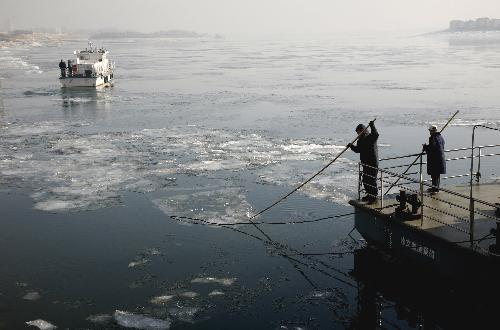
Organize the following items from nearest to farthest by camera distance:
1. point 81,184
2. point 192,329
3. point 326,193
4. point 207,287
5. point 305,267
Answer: point 192,329 → point 207,287 → point 305,267 → point 326,193 → point 81,184

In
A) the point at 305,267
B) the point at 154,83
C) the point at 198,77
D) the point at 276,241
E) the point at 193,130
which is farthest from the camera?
the point at 198,77

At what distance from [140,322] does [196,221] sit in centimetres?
478

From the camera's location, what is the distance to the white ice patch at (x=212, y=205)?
1417 cm

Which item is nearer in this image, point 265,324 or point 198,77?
point 265,324

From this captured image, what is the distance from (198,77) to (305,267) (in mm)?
46831

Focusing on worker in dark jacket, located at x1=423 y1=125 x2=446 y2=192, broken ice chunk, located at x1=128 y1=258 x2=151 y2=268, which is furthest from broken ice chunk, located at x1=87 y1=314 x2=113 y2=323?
worker in dark jacket, located at x1=423 y1=125 x2=446 y2=192

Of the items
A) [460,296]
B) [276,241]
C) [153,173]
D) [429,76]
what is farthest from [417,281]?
[429,76]

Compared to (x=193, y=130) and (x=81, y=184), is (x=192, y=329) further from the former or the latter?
(x=193, y=130)

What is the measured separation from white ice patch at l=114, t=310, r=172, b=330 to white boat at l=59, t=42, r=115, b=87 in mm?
37200

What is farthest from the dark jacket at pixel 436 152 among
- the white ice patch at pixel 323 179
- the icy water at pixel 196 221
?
the white ice patch at pixel 323 179

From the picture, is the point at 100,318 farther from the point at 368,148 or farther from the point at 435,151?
the point at 435,151

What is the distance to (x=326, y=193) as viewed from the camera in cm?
1566

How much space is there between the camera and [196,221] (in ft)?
45.4

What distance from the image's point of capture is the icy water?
9.70m
